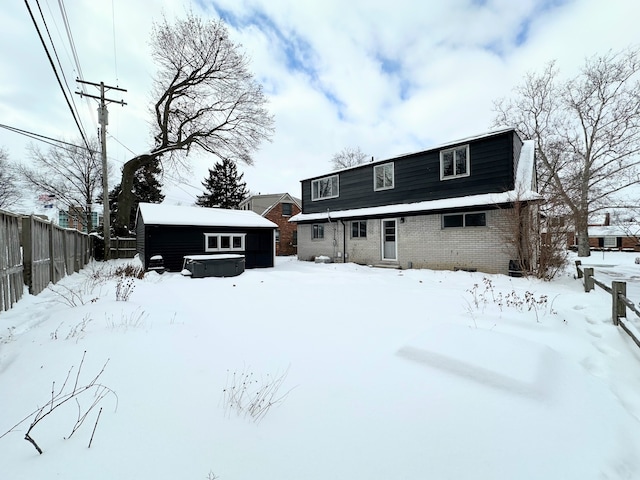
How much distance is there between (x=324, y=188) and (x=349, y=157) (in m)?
19.2

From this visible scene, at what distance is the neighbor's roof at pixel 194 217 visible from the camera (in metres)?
13.6

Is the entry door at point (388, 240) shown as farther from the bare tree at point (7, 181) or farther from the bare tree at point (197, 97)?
the bare tree at point (7, 181)

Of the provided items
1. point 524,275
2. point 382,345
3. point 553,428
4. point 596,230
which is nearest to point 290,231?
point 524,275

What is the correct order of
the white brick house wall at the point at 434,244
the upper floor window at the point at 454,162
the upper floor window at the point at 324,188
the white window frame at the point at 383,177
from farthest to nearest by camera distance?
1. the upper floor window at the point at 324,188
2. the white window frame at the point at 383,177
3. the upper floor window at the point at 454,162
4. the white brick house wall at the point at 434,244

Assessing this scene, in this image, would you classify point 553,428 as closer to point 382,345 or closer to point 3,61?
point 382,345

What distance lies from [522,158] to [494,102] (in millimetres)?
15172

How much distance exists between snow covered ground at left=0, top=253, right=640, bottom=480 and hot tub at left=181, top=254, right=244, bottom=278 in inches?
242

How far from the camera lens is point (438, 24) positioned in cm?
863

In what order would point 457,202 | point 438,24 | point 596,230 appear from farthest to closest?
1. point 596,230
2. point 457,202
3. point 438,24

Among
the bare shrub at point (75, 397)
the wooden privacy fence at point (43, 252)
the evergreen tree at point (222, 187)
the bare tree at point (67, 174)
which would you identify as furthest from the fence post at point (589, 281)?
the evergreen tree at point (222, 187)

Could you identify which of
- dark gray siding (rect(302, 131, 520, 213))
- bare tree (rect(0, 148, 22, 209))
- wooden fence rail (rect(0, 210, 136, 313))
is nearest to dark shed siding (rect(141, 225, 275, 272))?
wooden fence rail (rect(0, 210, 136, 313))

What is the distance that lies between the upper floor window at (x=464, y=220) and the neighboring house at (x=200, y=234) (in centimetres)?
917

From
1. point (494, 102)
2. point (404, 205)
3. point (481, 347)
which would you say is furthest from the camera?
point (494, 102)

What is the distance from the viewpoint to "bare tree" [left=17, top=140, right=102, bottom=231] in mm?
25297
